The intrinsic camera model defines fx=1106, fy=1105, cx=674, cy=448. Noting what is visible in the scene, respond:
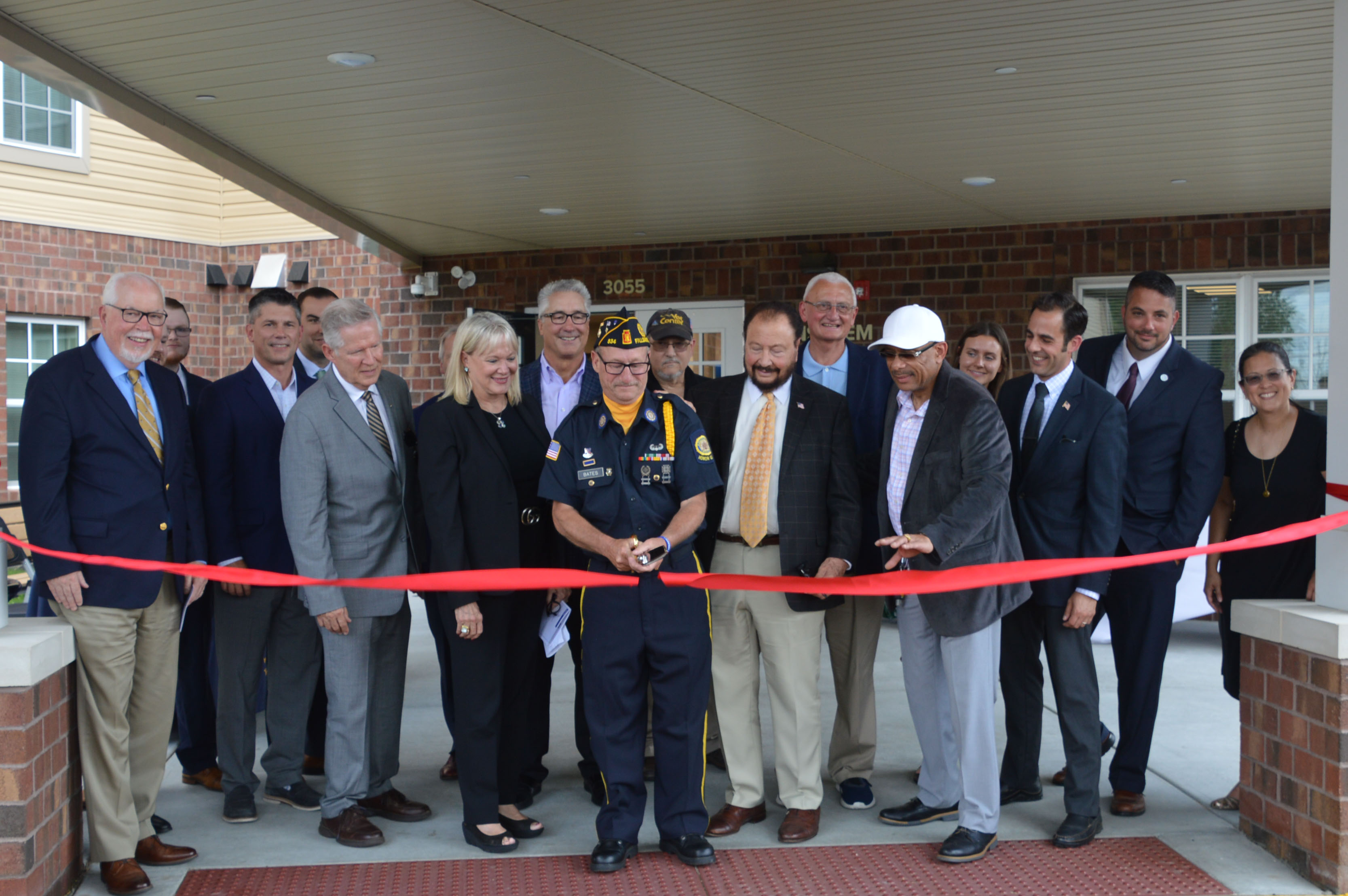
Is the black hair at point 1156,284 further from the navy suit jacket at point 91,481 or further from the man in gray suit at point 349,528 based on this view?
the navy suit jacket at point 91,481

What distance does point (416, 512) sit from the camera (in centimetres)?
395

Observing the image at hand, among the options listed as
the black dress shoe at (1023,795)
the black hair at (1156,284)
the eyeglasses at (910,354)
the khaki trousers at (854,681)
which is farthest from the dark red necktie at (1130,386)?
the black dress shoe at (1023,795)

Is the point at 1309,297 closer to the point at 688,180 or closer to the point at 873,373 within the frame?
the point at 688,180

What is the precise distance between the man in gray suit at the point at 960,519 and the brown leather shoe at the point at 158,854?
2438 millimetres

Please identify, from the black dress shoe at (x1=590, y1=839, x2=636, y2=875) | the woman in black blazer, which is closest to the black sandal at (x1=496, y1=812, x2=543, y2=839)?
the woman in black blazer

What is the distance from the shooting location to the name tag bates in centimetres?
352

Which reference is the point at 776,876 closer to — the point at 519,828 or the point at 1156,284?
the point at 519,828

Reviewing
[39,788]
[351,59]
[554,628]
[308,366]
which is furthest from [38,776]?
[351,59]

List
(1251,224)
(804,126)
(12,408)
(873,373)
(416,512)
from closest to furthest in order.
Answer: (416,512), (873,373), (804,126), (1251,224), (12,408)

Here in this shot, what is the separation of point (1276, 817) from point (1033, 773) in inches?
32.9

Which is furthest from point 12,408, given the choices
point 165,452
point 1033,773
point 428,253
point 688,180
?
point 1033,773

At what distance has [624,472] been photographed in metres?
3.55

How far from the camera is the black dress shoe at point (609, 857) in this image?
11.4 feet

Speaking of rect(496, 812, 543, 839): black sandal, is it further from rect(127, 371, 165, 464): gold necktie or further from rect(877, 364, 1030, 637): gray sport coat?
rect(127, 371, 165, 464): gold necktie
